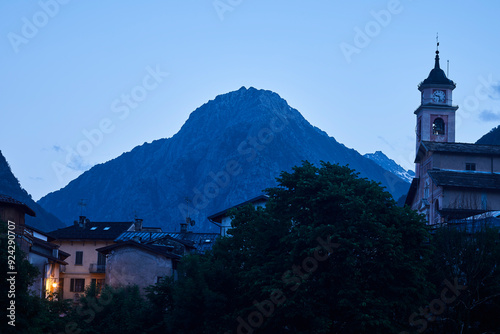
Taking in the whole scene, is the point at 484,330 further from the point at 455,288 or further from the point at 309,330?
the point at 309,330

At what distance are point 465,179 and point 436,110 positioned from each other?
834 inches

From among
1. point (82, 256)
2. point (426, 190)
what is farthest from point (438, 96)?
point (82, 256)

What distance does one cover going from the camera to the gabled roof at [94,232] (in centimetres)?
7888

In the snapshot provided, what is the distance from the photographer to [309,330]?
30.5 metres

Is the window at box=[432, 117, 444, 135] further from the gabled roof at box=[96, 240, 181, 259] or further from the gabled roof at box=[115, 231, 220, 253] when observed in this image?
the gabled roof at box=[96, 240, 181, 259]

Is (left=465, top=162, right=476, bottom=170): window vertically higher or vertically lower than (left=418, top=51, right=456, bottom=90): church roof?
lower

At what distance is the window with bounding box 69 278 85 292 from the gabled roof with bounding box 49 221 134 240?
5.03 m

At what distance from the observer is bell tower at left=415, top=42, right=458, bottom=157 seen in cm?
8588

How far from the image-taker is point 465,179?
6688 centimetres

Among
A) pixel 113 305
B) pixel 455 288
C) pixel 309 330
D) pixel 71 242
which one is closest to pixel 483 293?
pixel 455 288

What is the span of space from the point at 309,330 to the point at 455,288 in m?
11.1

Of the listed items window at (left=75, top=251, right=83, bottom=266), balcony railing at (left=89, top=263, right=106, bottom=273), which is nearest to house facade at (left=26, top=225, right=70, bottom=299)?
balcony railing at (left=89, top=263, right=106, bottom=273)

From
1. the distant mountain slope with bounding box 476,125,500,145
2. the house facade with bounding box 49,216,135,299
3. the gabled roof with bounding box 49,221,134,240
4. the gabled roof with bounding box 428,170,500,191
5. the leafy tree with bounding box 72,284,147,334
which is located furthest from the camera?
the distant mountain slope with bounding box 476,125,500,145

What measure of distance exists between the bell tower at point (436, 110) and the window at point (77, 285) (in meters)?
44.1
